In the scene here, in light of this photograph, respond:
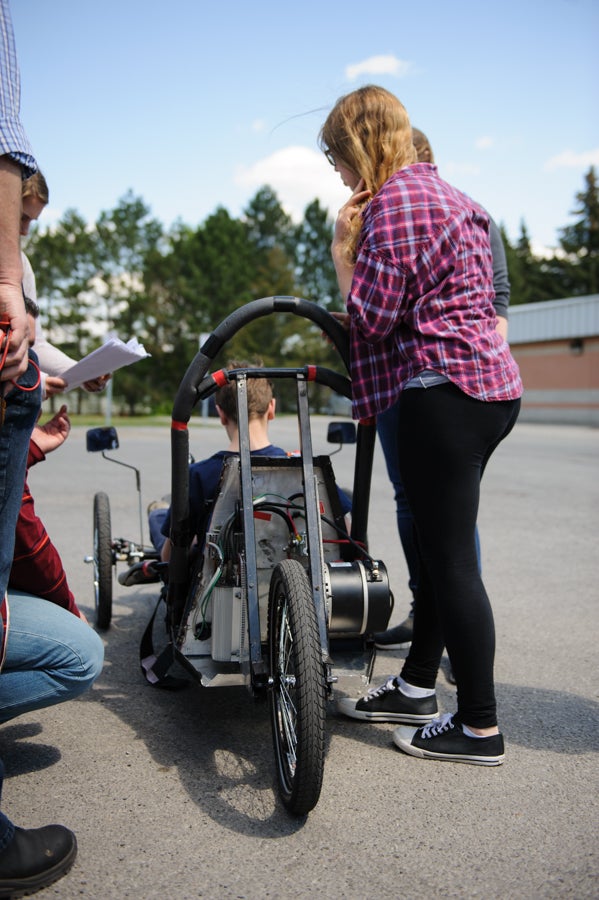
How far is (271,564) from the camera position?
9.93 ft

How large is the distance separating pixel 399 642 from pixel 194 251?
59601 millimetres

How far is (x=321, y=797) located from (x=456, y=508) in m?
1.01

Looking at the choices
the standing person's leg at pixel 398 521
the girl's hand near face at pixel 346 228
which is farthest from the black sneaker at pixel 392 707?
the girl's hand near face at pixel 346 228

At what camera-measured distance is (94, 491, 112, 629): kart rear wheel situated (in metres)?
4.17

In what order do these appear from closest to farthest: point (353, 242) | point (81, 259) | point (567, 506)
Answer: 1. point (353, 242)
2. point (567, 506)
3. point (81, 259)

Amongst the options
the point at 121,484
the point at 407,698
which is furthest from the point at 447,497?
the point at 121,484

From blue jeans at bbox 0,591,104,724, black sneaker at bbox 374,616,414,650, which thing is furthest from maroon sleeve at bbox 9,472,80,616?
black sneaker at bbox 374,616,414,650

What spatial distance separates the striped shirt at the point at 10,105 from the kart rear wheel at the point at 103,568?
2.53 meters

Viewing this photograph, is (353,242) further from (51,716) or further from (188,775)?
(51,716)

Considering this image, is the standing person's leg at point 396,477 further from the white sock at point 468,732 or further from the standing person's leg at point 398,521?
the white sock at point 468,732

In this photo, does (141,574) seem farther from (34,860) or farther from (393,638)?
(34,860)

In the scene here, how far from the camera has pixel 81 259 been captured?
184 feet

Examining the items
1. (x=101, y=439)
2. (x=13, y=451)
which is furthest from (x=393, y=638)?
(x=13, y=451)

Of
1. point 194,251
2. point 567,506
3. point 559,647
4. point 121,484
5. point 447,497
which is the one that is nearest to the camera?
point 447,497
